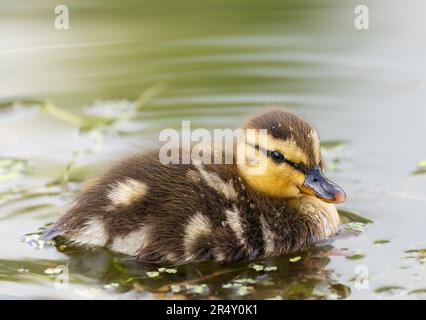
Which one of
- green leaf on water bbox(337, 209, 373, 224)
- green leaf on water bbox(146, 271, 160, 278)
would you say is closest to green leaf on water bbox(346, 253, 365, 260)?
green leaf on water bbox(337, 209, 373, 224)

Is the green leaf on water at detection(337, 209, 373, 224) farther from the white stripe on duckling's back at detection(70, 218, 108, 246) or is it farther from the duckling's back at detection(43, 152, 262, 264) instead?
the white stripe on duckling's back at detection(70, 218, 108, 246)

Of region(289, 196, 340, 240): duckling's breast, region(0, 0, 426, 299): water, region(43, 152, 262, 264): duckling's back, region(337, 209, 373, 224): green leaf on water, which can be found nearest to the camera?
region(0, 0, 426, 299): water

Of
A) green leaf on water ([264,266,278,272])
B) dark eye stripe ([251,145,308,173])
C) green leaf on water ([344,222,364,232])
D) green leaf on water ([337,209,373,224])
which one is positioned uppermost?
dark eye stripe ([251,145,308,173])

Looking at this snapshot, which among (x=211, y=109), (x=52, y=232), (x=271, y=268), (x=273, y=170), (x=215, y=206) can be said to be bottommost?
(x=271, y=268)

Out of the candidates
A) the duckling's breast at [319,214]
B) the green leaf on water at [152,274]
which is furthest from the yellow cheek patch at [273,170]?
the green leaf on water at [152,274]

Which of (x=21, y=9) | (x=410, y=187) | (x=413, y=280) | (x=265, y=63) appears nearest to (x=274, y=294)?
(x=413, y=280)

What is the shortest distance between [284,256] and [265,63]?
2.35 metres

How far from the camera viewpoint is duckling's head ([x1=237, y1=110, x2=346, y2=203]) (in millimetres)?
3746

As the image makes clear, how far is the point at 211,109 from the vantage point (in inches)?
205

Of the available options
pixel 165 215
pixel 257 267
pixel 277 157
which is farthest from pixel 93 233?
pixel 277 157

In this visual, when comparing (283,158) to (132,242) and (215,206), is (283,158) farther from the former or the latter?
(132,242)

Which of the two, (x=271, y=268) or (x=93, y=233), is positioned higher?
(x=93, y=233)

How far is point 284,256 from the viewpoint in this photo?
3.69m

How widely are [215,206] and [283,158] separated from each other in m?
0.35
